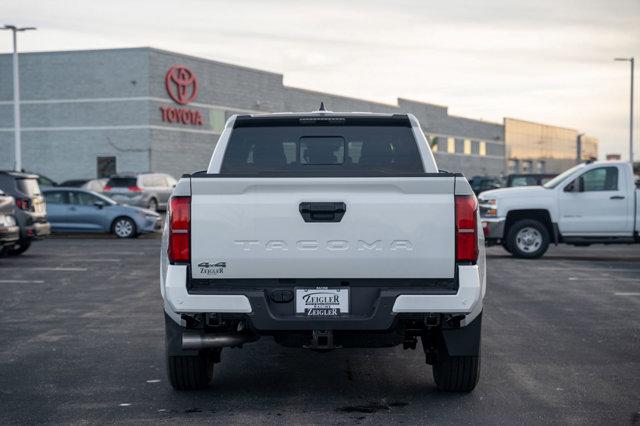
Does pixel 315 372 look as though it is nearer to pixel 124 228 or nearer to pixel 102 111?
pixel 124 228

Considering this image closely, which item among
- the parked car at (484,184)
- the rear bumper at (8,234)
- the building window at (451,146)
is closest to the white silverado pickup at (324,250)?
the rear bumper at (8,234)

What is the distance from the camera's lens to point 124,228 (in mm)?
26500

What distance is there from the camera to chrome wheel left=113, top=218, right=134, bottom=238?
26.5 m

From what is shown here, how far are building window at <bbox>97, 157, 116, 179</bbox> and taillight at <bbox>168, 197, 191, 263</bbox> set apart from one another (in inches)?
1701

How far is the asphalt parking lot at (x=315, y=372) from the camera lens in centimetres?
639

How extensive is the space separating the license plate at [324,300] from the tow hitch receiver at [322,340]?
0.55 ft

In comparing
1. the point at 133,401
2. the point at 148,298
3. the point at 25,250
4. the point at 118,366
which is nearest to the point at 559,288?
the point at 148,298

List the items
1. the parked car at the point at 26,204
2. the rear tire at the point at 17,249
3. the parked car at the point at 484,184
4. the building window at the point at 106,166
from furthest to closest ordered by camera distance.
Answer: the parked car at the point at 484,184
the building window at the point at 106,166
the rear tire at the point at 17,249
the parked car at the point at 26,204

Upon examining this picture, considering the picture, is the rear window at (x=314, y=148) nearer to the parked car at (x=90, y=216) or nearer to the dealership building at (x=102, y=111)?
the parked car at (x=90, y=216)

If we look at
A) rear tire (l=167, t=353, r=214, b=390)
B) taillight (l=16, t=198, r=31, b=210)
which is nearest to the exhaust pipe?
rear tire (l=167, t=353, r=214, b=390)

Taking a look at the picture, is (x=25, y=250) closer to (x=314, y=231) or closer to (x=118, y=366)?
(x=118, y=366)

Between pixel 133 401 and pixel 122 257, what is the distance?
44.0ft

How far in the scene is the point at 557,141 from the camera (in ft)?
389

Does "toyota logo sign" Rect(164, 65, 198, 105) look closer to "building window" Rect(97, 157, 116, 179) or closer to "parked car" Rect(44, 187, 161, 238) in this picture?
"building window" Rect(97, 157, 116, 179)
